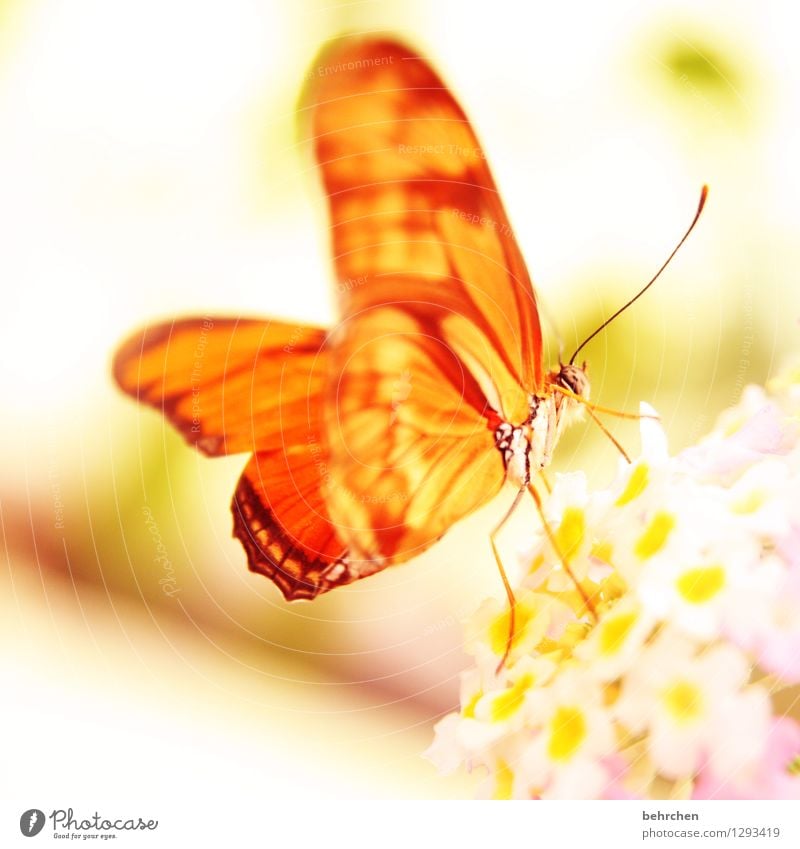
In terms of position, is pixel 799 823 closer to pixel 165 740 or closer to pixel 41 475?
pixel 165 740

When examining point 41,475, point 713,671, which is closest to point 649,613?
point 713,671

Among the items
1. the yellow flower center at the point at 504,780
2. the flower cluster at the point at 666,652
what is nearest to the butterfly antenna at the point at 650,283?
the flower cluster at the point at 666,652

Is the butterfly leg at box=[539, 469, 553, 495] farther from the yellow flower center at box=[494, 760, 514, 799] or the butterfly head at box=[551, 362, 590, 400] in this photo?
the yellow flower center at box=[494, 760, 514, 799]

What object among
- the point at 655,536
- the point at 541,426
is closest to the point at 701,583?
the point at 655,536

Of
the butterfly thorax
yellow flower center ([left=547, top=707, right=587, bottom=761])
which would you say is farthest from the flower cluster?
the butterfly thorax

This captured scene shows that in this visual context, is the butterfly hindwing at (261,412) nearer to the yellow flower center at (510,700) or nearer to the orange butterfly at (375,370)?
the orange butterfly at (375,370)

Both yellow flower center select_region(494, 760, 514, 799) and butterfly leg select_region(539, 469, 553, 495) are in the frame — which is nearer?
yellow flower center select_region(494, 760, 514, 799)

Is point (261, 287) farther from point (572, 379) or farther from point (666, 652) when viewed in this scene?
point (666, 652)
